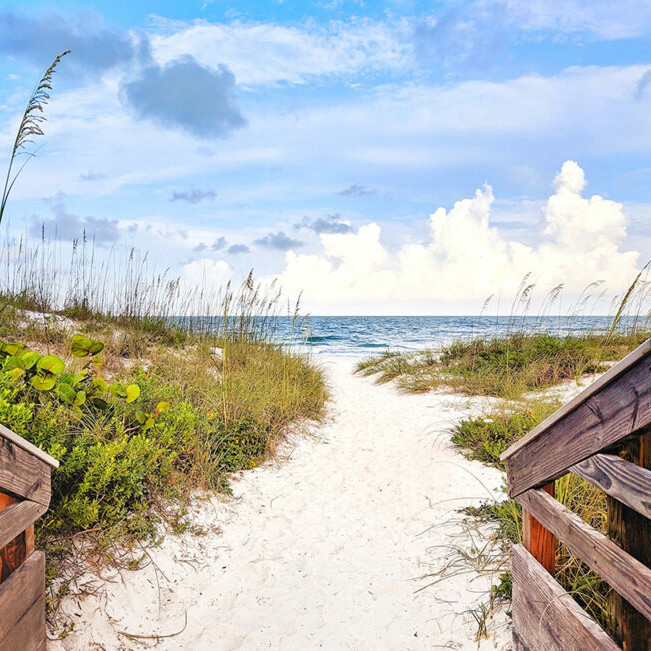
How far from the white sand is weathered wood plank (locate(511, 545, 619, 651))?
1.62ft

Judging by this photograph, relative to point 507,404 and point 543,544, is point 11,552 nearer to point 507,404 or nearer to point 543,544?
point 543,544

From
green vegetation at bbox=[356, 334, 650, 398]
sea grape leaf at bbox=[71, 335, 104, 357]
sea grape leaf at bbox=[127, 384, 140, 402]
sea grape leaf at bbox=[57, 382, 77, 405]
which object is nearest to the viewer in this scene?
sea grape leaf at bbox=[57, 382, 77, 405]

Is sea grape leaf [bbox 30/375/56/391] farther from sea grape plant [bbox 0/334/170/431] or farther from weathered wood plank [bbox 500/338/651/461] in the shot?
weathered wood plank [bbox 500/338/651/461]

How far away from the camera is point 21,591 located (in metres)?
1.94

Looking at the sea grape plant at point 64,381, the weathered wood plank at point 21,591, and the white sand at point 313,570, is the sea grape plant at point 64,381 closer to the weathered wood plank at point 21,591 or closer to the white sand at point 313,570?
the white sand at point 313,570

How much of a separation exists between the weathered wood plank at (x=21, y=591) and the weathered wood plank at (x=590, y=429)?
2177 millimetres

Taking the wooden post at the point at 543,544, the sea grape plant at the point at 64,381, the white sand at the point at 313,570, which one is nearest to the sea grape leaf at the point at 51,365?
the sea grape plant at the point at 64,381

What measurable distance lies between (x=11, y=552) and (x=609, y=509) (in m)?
2.28

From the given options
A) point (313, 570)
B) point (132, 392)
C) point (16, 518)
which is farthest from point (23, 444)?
point (313, 570)

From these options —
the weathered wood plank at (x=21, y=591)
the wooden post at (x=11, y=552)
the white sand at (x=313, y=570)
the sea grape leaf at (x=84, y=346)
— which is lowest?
the white sand at (x=313, y=570)

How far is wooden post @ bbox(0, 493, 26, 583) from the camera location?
190cm

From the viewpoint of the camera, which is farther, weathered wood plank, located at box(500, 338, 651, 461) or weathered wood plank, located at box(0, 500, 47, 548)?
weathered wood plank, located at box(0, 500, 47, 548)

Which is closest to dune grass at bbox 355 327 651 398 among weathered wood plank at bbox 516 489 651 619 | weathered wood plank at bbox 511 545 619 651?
weathered wood plank at bbox 511 545 619 651

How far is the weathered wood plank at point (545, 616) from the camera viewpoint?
182 cm
